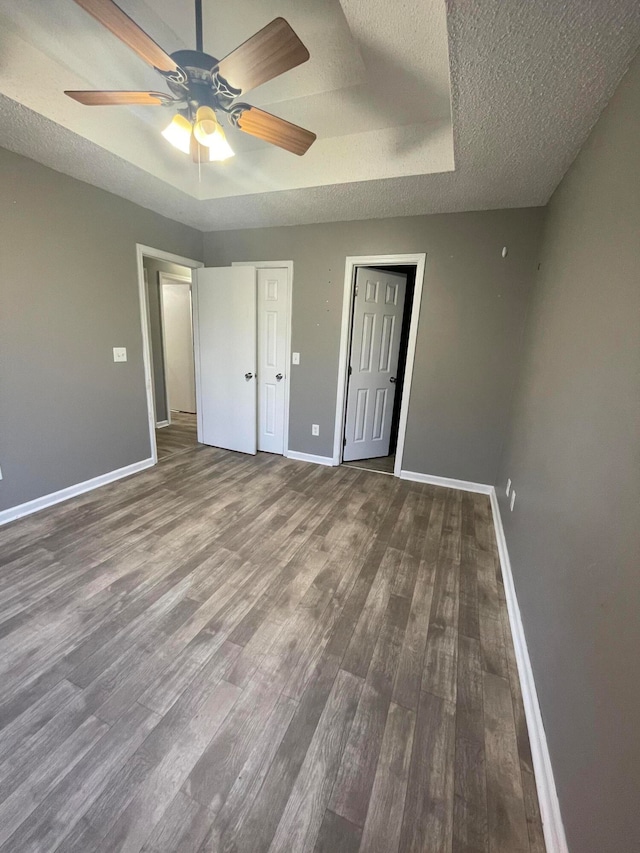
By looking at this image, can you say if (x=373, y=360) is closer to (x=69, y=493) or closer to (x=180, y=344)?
(x=69, y=493)

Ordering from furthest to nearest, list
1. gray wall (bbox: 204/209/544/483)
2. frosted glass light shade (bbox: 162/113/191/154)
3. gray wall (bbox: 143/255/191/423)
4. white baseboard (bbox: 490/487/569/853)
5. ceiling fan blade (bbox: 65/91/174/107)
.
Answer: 1. gray wall (bbox: 143/255/191/423)
2. gray wall (bbox: 204/209/544/483)
3. frosted glass light shade (bbox: 162/113/191/154)
4. ceiling fan blade (bbox: 65/91/174/107)
5. white baseboard (bbox: 490/487/569/853)

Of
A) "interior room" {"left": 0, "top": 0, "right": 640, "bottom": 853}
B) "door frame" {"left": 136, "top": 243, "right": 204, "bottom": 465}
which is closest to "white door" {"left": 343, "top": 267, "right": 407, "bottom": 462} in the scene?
"interior room" {"left": 0, "top": 0, "right": 640, "bottom": 853}

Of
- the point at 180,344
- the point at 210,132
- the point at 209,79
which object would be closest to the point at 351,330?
the point at 210,132

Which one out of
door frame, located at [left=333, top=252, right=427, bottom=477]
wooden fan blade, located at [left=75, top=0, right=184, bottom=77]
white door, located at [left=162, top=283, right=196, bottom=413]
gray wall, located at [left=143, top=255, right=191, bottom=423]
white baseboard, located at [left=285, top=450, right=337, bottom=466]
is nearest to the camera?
wooden fan blade, located at [left=75, top=0, right=184, bottom=77]

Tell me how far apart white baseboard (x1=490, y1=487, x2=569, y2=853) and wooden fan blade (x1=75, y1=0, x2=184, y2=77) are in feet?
9.21

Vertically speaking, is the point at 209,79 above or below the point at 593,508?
above

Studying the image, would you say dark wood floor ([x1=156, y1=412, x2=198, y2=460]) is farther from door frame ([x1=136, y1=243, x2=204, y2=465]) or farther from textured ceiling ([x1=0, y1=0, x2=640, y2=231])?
textured ceiling ([x1=0, y1=0, x2=640, y2=231])

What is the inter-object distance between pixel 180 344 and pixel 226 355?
7.39 feet

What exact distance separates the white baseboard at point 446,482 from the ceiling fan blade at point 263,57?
2.97m

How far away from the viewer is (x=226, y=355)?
3.74 meters

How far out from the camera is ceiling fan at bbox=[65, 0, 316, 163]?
1152mm

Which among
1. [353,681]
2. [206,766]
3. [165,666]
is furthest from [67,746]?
[353,681]

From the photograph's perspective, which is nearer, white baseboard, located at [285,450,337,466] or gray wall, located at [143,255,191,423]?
white baseboard, located at [285,450,337,466]

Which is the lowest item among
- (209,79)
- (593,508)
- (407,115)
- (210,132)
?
(593,508)
